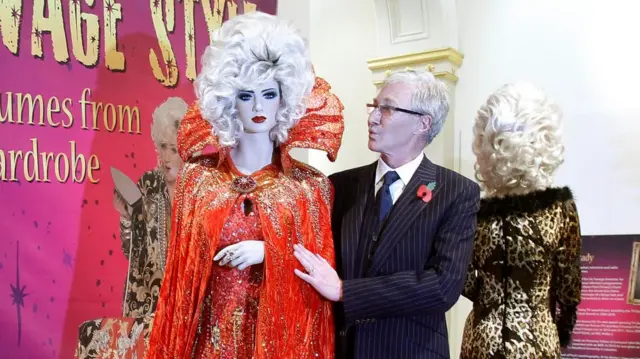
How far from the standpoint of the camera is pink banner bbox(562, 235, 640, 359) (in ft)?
14.1

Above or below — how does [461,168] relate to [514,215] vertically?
above

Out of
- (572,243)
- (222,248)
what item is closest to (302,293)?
(222,248)

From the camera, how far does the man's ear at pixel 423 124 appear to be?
8.32ft

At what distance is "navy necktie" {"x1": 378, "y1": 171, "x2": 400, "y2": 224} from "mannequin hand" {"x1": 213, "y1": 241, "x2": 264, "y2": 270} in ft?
1.58

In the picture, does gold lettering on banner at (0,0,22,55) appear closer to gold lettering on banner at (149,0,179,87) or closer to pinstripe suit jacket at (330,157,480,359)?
gold lettering on banner at (149,0,179,87)

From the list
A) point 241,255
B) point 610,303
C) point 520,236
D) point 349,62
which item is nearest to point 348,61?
point 349,62

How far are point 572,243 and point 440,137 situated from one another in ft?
7.26

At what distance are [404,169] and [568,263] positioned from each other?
92 cm

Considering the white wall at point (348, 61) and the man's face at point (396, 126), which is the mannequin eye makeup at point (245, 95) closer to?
the man's face at point (396, 126)

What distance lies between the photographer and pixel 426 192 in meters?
2.41

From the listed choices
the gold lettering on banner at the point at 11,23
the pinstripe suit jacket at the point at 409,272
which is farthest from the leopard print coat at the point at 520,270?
the gold lettering on banner at the point at 11,23

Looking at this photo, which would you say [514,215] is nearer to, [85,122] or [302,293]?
[302,293]

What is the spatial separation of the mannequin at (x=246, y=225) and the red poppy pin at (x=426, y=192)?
347mm

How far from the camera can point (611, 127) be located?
470cm
